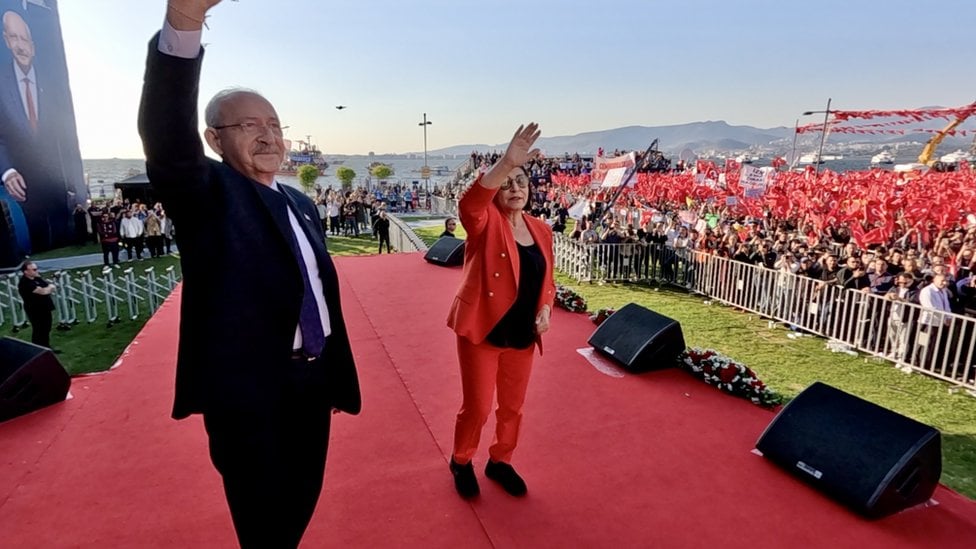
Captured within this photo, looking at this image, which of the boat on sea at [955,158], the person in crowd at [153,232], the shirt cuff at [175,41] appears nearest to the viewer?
the shirt cuff at [175,41]

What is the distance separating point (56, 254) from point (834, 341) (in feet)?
71.2

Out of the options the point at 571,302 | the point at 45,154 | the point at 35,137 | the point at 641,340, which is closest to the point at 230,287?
the point at 641,340

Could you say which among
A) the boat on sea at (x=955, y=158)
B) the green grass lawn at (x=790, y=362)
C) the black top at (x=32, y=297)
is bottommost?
the green grass lawn at (x=790, y=362)

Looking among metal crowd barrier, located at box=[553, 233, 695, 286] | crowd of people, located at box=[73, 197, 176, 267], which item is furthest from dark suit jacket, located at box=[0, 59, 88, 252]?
metal crowd barrier, located at box=[553, 233, 695, 286]

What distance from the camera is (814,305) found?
859cm

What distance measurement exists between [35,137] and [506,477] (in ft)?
68.2

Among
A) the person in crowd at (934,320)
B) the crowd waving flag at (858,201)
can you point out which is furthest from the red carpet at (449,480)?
the crowd waving flag at (858,201)

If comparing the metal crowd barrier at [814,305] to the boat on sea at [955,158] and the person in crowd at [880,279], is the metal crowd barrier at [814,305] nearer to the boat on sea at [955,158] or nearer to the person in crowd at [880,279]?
the person in crowd at [880,279]

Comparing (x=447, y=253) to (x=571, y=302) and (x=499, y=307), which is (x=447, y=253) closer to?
(x=571, y=302)

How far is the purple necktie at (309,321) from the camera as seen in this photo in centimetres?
184

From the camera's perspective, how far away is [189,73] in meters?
1.34

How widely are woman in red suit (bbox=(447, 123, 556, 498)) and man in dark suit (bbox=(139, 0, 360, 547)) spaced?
110cm

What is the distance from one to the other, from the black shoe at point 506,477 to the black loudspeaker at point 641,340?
2424mm

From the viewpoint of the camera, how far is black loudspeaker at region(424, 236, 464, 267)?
11.2 meters
